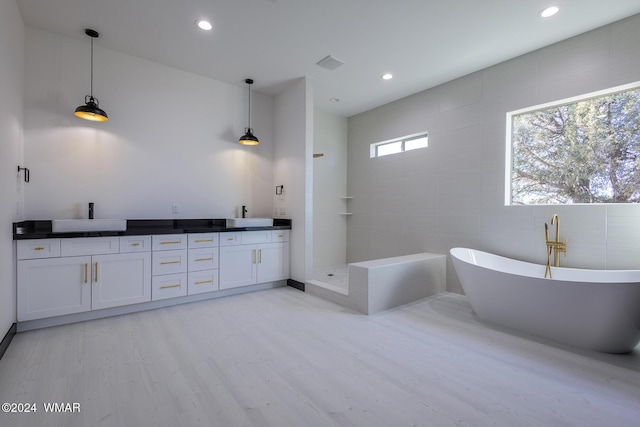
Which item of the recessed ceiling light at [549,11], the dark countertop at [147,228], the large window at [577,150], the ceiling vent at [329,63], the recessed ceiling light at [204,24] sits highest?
the ceiling vent at [329,63]

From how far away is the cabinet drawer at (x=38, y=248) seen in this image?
2.46m

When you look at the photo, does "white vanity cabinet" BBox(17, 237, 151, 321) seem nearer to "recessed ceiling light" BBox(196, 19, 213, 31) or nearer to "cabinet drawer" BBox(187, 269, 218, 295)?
"cabinet drawer" BBox(187, 269, 218, 295)

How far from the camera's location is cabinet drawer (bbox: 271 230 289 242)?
13.1 ft

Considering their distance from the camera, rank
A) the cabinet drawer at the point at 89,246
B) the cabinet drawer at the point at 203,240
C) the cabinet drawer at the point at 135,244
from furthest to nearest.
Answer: the cabinet drawer at the point at 203,240
the cabinet drawer at the point at 135,244
the cabinet drawer at the point at 89,246

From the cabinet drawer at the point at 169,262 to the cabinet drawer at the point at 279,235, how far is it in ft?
3.85

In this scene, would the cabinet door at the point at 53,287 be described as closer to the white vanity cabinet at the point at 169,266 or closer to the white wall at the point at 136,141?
the white vanity cabinet at the point at 169,266

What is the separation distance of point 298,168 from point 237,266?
5.24 ft

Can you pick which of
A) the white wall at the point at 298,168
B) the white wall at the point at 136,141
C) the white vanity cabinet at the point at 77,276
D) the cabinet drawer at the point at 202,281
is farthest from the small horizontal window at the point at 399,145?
the white vanity cabinet at the point at 77,276

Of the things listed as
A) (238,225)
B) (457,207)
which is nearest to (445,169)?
(457,207)

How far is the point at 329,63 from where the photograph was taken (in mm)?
3508

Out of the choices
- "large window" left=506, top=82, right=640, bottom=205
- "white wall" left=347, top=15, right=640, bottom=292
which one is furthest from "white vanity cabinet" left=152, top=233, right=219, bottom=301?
"large window" left=506, top=82, right=640, bottom=205

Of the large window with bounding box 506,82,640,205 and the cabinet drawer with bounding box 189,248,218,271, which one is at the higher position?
the large window with bounding box 506,82,640,205

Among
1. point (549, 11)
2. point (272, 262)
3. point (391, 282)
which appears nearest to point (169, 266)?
point (272, 262)

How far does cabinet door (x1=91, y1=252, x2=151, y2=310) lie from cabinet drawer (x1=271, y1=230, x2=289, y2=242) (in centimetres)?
154
